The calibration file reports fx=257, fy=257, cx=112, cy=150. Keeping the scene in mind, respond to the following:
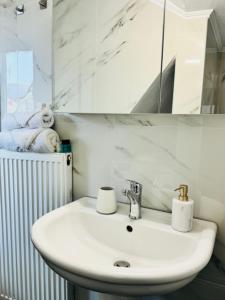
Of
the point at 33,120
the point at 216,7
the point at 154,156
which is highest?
the point at 216,7

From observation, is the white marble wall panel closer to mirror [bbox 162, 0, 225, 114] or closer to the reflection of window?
mirror [bbox 162, 0, 225, 114]

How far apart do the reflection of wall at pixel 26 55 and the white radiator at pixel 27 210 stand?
1.04ft

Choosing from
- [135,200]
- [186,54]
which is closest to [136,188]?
[135,200]

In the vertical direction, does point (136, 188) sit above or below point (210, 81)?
below

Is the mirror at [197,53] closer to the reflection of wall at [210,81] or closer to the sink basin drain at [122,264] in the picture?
the reflection of wall at [210,81]

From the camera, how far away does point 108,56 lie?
1066 mm

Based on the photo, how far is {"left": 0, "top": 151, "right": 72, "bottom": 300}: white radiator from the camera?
1.22 metres

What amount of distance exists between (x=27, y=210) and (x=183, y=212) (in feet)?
2.64

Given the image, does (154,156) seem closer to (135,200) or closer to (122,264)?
(135,200)

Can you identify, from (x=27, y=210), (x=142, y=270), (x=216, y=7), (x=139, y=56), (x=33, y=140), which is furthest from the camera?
(x=27, y=210)

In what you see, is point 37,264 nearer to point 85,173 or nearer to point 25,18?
point 85,173

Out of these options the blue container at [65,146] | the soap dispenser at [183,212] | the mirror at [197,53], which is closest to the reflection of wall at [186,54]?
the mirror at [197,53]

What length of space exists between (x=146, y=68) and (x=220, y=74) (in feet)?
0.88

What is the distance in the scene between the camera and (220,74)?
2.92 ft
